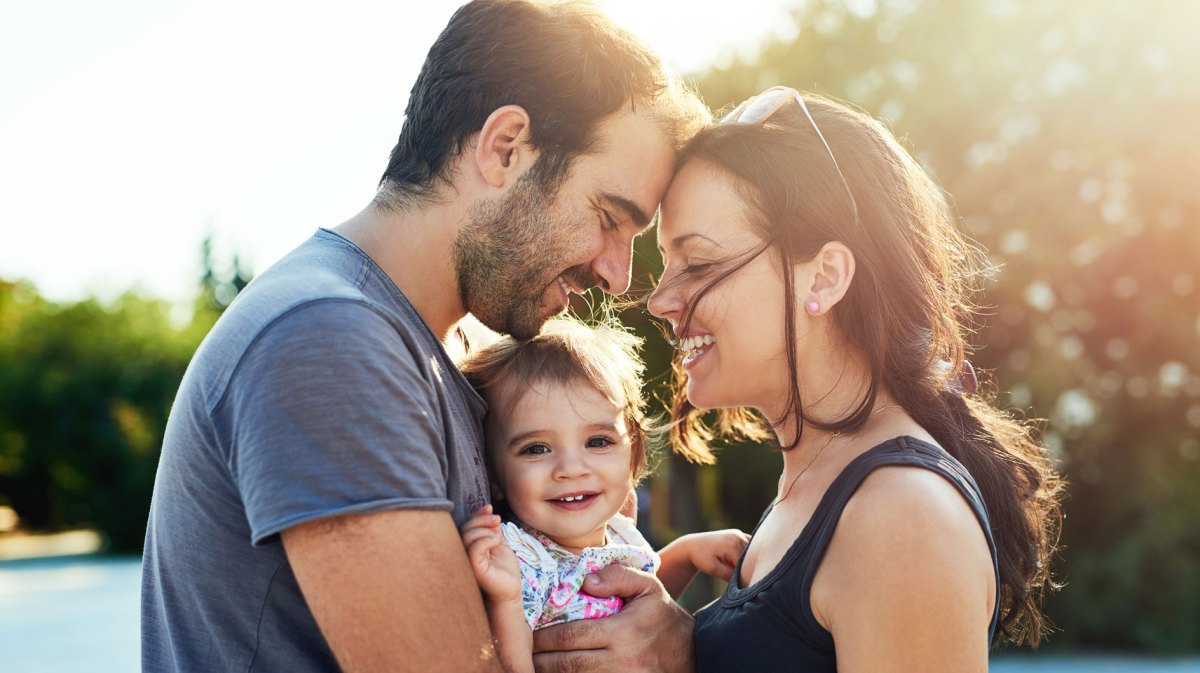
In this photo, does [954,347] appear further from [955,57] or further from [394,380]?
[955,57]

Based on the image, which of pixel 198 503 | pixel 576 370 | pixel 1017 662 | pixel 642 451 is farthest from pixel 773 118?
pixel 1017 662

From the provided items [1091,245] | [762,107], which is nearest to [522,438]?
[762,107]

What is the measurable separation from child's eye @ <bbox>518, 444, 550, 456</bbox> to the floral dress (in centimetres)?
18

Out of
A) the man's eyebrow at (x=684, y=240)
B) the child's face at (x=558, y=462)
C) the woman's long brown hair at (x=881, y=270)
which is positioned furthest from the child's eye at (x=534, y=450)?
the man's eyebrow at (x=684, y=240)

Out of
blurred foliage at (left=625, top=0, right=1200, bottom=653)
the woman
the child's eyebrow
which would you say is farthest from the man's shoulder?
blurred foliage at (left=625, top=0, right=1200, bottom=653)

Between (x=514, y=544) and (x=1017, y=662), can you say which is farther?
(x=1017, y=662)

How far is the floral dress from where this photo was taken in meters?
2.54

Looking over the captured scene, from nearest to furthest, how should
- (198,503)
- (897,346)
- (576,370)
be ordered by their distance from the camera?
(198,503) → (897,346) → (576,370)

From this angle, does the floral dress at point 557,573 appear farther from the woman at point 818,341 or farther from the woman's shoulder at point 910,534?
the woman's shoulder at point 910,534

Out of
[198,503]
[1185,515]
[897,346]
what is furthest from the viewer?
[1185,515]

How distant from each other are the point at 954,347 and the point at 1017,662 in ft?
29.1

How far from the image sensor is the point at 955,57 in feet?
34.0

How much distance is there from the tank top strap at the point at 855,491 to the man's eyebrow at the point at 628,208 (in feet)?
2.84

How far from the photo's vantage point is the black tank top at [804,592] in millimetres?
2145
